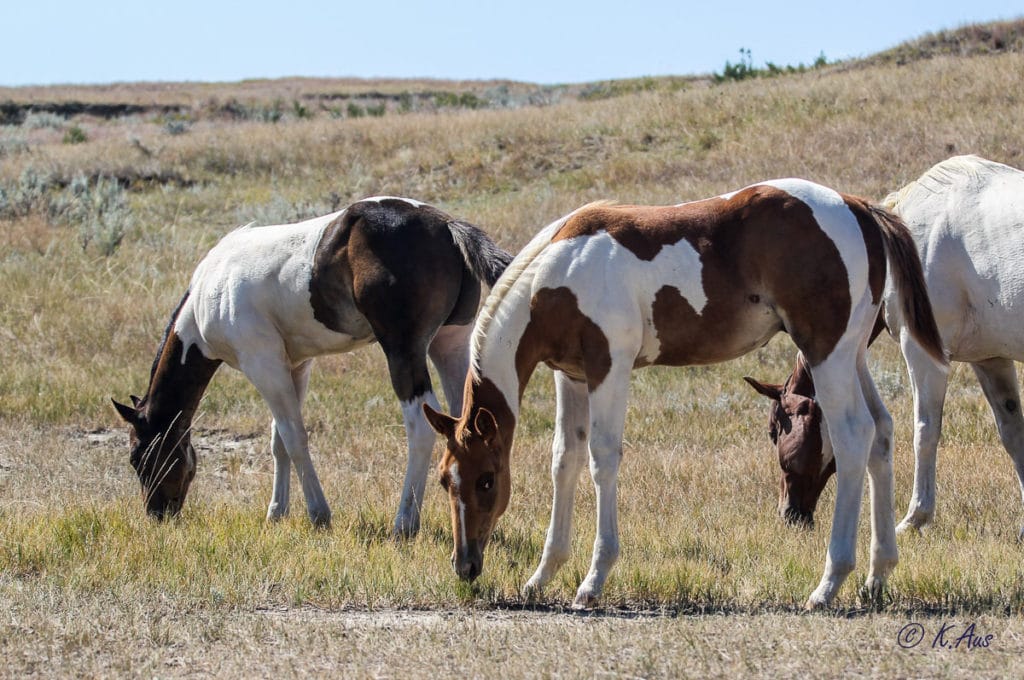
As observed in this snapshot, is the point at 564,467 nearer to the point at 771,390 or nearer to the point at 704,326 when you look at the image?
the point at 704,326

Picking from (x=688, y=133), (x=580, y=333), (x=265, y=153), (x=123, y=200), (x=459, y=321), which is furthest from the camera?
(x=265, y=153)

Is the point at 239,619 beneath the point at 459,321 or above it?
beneath

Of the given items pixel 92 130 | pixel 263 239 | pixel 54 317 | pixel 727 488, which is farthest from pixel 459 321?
pixel 92 130

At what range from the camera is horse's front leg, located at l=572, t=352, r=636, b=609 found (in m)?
5.94

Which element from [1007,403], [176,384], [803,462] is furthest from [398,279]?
[1007,403]

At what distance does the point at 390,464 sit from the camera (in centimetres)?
1002

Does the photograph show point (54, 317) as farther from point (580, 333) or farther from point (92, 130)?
point (92, 130)

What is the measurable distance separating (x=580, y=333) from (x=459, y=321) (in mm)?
2392

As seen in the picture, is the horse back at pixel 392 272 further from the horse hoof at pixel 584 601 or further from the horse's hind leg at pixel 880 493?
the horse's hind leg at pixel 880 493

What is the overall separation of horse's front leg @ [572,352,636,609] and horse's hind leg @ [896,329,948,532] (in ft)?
8.45

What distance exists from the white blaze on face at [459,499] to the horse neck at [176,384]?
3507mm

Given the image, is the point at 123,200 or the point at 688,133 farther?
the point at 688,133

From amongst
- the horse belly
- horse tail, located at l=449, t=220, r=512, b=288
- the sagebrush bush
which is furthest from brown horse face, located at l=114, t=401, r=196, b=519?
the sagebrush bush

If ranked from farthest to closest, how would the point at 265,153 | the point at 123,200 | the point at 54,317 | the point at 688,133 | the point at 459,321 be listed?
the point at 265,153, the point at 688,133, the point at 123,200, the point at 54,317, the point at 459,321
